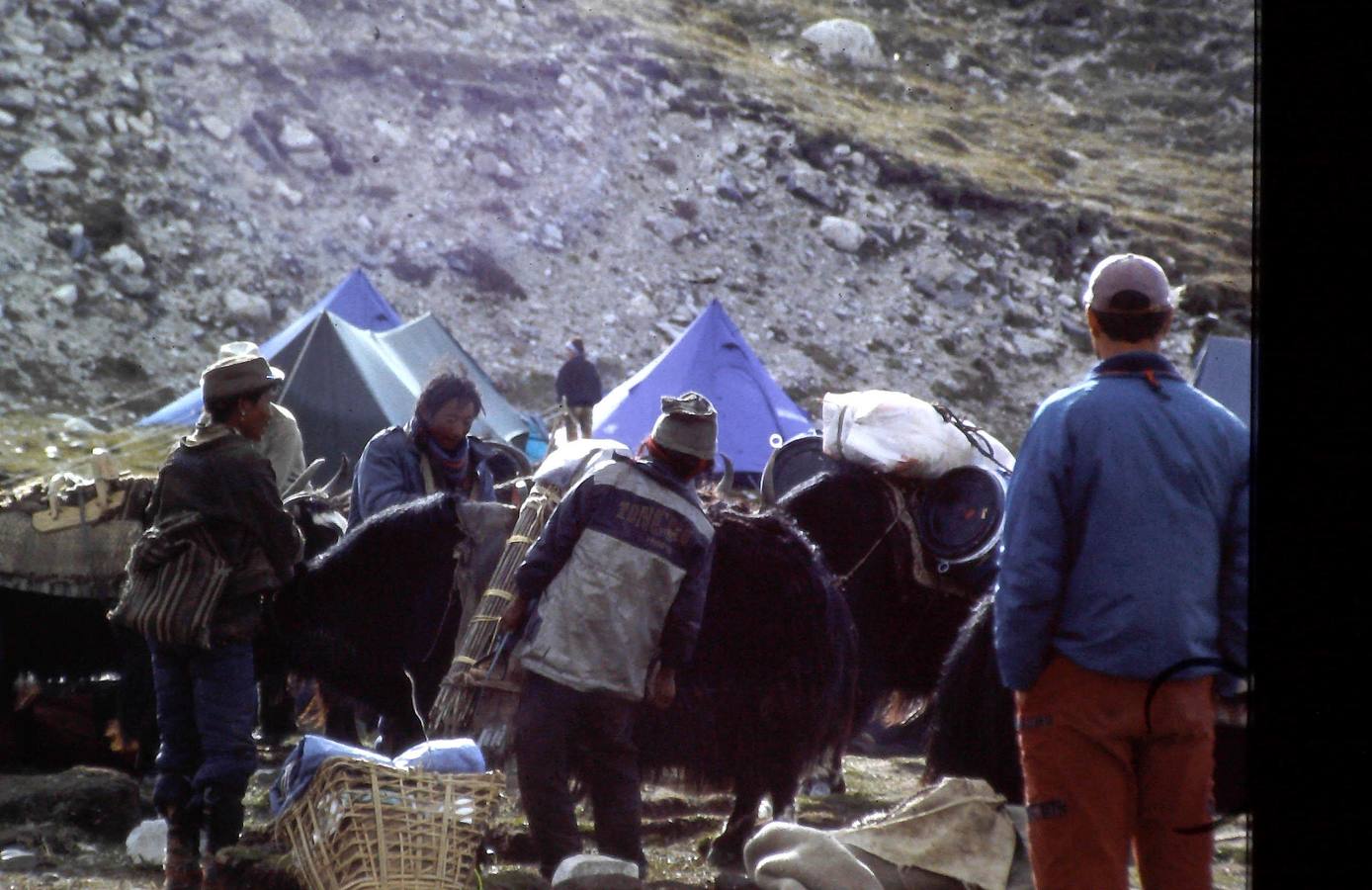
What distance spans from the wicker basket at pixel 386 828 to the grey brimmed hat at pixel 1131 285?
1.85 meters

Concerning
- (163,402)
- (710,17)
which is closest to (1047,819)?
(163,402)

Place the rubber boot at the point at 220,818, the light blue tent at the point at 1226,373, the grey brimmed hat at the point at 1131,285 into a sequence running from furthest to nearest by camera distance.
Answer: the light blue tent at the point at 1226,373
the rubber boot at the point at 220,818
the grey brimmed hat at the point at 1131,285

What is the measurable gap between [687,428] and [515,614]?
72 cm

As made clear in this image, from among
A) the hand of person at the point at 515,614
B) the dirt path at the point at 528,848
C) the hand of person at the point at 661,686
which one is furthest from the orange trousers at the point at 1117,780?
the hand of person at the point at 515,614

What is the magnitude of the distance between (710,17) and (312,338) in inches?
871

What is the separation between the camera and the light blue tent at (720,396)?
11.6 m

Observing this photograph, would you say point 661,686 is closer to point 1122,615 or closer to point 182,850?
point 182,850

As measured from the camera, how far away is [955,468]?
6062 mm

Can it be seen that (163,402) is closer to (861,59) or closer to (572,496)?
(572,496)

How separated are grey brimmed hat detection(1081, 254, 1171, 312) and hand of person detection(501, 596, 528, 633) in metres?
1.93

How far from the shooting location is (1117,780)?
3.07m

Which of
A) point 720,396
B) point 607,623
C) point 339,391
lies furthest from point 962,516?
point 720,396

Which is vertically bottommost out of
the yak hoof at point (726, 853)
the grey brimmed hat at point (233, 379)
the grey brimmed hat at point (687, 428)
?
the yak hoof at point (726, 853)

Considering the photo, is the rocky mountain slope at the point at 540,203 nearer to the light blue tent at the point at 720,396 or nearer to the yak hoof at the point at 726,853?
the light blue tent at the point at 720,396
